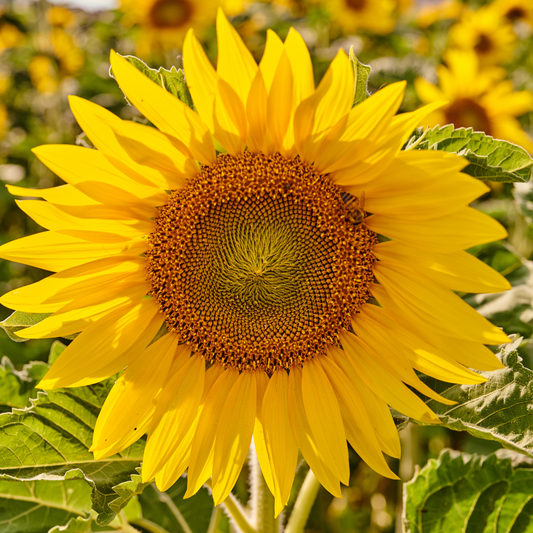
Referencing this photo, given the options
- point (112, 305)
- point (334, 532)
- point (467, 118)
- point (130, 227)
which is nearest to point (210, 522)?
point (334, 532)

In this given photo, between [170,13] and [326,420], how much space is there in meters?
5.16

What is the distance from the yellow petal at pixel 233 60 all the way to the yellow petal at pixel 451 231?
481 mm

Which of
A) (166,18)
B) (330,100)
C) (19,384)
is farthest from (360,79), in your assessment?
(166,18)

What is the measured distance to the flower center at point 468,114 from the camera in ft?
13.7

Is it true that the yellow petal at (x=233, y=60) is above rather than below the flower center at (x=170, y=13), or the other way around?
below

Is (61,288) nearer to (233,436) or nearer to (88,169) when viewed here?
(88,169)

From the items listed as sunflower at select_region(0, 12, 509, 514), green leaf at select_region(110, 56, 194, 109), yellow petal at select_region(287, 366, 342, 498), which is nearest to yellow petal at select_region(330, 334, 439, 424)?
sunflower at select_region(0, 12, 509, 514)

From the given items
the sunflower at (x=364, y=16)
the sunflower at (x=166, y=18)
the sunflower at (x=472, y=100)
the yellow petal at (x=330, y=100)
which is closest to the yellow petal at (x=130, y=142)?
the yellow petal at (x=330, y=100)

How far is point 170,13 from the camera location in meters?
5.62

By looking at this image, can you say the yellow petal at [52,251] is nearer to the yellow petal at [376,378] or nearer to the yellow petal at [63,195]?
the yellow petal at [63,195]

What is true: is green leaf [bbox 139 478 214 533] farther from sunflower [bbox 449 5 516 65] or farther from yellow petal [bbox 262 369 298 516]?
sunflower [bbox 449 5 516 65]

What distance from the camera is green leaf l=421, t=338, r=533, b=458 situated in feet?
4.34

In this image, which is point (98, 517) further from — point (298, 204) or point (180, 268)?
point (298, 204)

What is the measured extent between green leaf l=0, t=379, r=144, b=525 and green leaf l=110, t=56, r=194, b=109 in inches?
34.7
